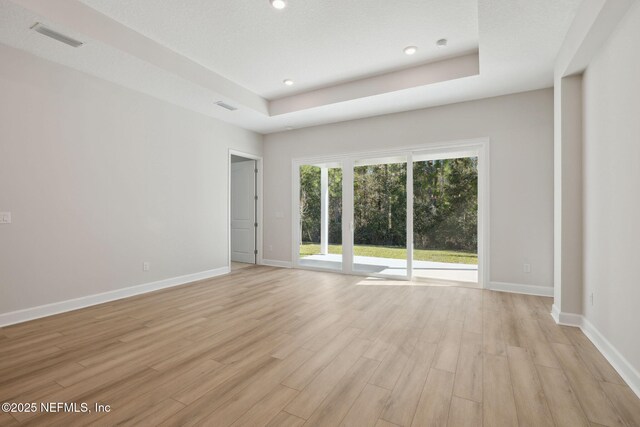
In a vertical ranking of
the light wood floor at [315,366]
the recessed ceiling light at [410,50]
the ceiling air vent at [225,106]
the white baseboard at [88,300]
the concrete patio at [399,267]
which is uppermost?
the recessed ceiling light at [410,50]

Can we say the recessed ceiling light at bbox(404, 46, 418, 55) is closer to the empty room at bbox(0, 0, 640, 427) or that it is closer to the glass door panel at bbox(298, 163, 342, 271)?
the empty room at bbox(0, 0, 640, 427)

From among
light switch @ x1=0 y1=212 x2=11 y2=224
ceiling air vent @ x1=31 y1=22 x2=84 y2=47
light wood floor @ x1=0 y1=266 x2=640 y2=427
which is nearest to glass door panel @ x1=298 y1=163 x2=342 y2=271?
light wood floor @ x1=0 y1=266 x2=640 y2=427

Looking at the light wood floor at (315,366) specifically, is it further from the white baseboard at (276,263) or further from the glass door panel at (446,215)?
the white baseboard at (276,263)

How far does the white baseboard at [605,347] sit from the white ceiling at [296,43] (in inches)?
113

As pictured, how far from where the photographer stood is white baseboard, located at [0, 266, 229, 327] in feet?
10.2

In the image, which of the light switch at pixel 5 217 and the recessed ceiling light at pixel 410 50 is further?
the recessed ceiling light at pixel 410 50

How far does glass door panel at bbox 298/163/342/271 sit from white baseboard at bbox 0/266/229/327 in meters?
2.09

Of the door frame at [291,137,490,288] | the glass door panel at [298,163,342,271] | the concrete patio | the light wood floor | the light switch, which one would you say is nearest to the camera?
the light wood floor

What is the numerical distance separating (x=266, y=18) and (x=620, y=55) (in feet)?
10.2

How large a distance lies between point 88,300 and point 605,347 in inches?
215

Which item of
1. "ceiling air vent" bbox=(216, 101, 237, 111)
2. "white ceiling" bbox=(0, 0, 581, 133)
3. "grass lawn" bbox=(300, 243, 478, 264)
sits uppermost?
"white ceiling" bbox=(0, 0, 581, 133)

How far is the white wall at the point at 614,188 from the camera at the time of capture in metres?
2.04

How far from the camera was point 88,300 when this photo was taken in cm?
371

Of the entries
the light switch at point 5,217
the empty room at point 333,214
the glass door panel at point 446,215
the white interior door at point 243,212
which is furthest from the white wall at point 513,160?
the light switch at point 5,217
